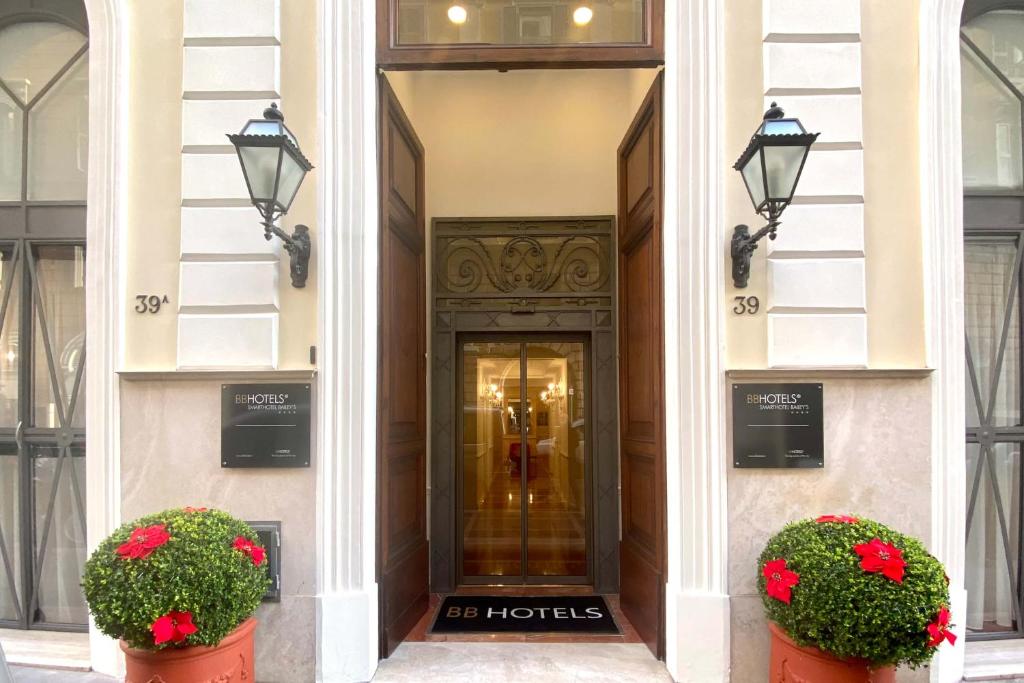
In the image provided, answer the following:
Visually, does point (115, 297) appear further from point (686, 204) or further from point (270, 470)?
point (686, 204)

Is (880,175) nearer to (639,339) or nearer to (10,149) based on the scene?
(639,339)

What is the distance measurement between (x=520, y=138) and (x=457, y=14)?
2.23 meters

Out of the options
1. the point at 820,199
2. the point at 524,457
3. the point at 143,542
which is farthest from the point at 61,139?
the point at 820,199

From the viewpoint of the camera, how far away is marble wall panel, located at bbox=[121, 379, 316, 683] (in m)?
4.54

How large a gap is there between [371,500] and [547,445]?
2866 mm

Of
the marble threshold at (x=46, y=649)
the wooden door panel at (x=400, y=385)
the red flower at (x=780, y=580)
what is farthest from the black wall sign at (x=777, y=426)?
the marble threshold at (x=46, y=649)

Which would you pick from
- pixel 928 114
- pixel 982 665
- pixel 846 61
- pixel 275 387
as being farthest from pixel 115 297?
pixel 982 665

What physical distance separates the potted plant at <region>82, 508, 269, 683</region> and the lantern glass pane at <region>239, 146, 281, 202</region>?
2.20 meters

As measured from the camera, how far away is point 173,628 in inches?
135

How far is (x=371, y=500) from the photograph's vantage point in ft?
15.6

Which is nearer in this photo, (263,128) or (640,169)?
(263,128)

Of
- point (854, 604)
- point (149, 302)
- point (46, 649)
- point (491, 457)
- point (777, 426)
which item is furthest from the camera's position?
point (491, 457)

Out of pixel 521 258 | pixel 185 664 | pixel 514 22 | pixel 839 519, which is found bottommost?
pixel 185 664

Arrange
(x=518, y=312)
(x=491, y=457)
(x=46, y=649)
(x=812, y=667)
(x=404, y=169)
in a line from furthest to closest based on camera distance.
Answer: (x=491, y=457) < (x=518, y=312) < (x=404, y=169) < (x=46, y=649) < (x=812, y=667)
